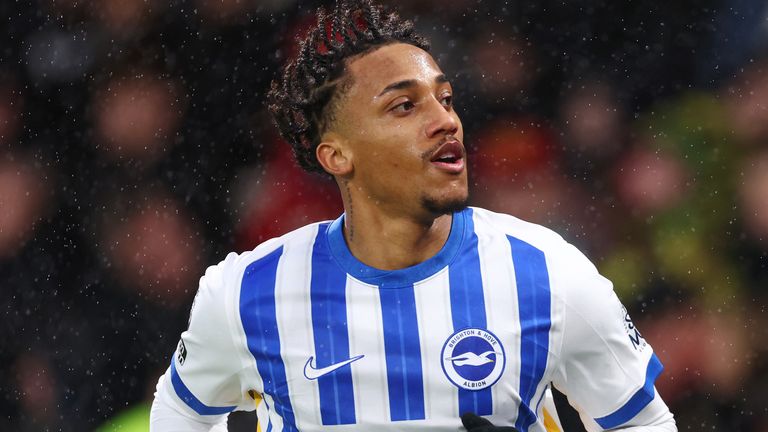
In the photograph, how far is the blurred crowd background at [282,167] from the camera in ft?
10.3

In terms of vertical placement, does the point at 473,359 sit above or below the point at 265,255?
below

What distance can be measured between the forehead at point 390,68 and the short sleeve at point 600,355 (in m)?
0.44

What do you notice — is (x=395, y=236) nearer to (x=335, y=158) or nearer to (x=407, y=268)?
(x=407, y=268)

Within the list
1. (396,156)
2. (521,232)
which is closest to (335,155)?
(396,156)

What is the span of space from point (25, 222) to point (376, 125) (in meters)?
2.16

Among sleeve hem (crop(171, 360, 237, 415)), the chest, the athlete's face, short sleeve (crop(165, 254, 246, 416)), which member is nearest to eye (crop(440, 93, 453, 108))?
the athlete's face

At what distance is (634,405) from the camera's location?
1.89m

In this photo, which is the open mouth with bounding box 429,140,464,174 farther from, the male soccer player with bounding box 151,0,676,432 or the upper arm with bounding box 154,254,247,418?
the upper arm with bounding box 154,254,247,418

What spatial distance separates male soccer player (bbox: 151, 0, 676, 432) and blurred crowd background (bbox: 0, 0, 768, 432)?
1278mm

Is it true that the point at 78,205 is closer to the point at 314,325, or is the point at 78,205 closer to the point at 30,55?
the point at 30,55

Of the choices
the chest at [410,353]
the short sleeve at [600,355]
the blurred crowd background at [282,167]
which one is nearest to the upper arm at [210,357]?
the chest at [410,353]

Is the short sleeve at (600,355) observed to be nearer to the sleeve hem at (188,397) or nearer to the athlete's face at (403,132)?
the athlete's face at (403,132)

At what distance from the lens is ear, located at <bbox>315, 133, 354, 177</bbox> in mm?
1944

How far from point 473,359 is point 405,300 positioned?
0.17 meters
